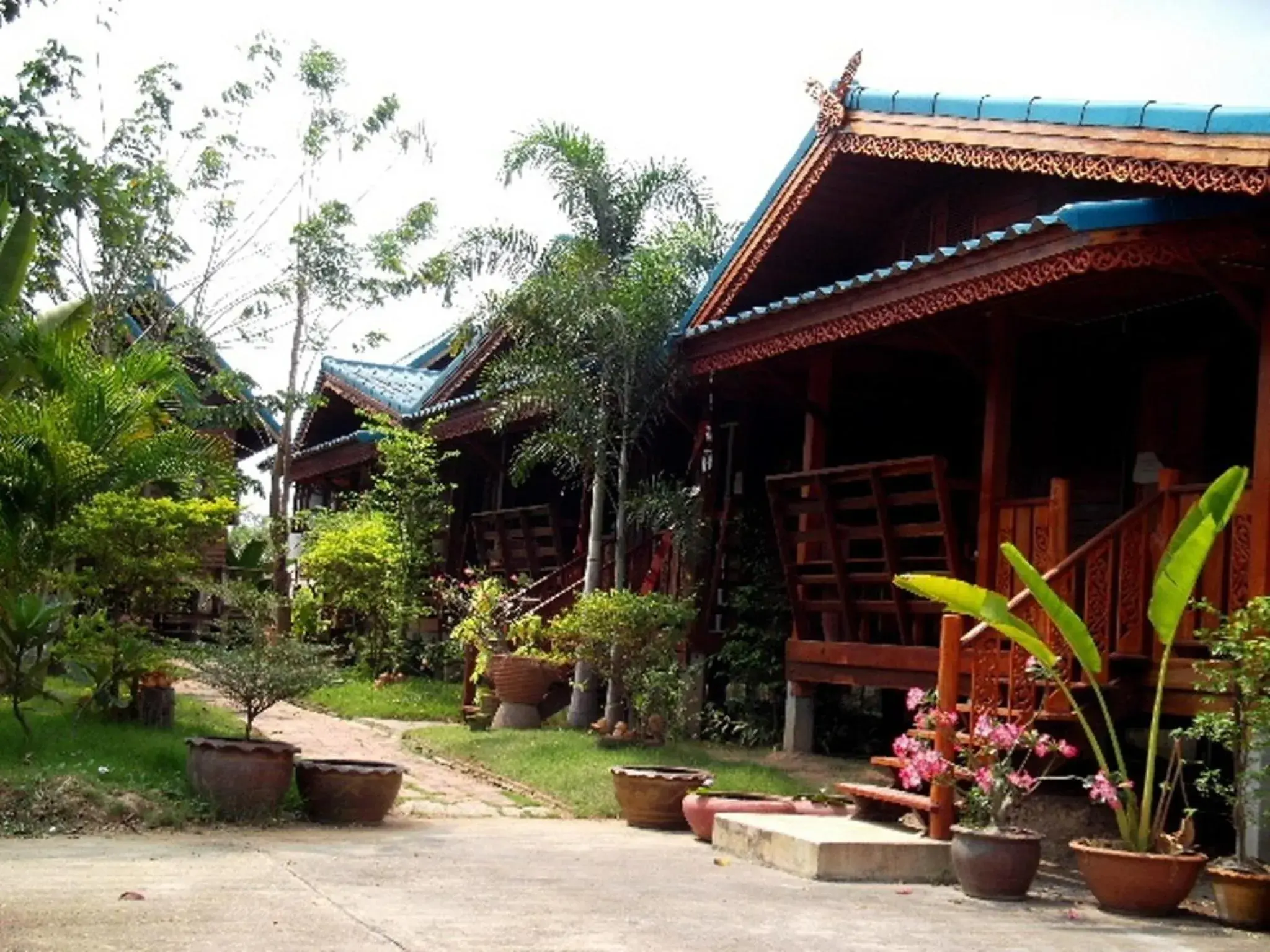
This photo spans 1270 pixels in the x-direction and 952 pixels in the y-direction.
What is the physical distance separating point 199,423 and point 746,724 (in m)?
10.6

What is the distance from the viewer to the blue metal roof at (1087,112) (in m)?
8.29

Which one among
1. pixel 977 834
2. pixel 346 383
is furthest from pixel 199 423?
pixel 977 834

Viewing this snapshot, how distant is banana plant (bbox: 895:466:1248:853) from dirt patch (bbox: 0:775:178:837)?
4757 mm


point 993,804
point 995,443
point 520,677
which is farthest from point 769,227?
point 993,804

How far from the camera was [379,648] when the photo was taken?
802 inches

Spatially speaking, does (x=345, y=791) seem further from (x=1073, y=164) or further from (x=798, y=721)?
(x=1073, y=164)

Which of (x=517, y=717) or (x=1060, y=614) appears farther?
(x=517, y=717)

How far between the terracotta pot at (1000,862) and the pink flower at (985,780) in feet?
0.70

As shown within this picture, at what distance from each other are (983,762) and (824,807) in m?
1.83

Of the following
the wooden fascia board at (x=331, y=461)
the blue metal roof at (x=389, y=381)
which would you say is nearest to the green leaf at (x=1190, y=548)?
the blue metal roof at (x=389, y=381)

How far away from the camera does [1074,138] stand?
32.1 ft

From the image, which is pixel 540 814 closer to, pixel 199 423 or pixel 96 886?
pixel 96 886

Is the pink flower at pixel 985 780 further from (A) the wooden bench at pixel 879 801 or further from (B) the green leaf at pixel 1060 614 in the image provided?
(A) the wooden bench at pixel 879 801

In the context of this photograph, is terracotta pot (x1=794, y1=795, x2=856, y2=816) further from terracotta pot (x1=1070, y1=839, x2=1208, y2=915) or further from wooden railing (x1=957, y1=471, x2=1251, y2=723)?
terracotta pot (x1=1070, y1=839, x2=1208, y2=915)
